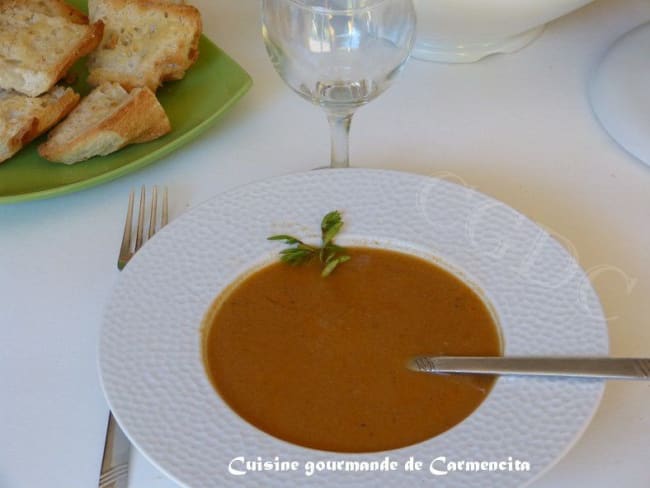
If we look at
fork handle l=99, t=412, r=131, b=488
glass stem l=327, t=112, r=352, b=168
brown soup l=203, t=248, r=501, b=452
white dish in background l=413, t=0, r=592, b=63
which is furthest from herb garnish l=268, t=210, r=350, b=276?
white dish in background l=413, t=0, r=592, b=63

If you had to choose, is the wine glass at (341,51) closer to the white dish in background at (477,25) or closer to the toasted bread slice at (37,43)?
the white dish in background at (477,25)

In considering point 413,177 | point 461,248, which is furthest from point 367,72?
point 461,248

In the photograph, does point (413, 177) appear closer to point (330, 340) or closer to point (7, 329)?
point (330, 340)

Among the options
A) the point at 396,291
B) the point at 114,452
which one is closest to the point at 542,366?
the point at 396,291

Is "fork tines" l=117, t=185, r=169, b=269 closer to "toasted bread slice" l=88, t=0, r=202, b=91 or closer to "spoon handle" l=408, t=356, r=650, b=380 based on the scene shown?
"toasted bread slice" l=88, t=0, r=202, b=91

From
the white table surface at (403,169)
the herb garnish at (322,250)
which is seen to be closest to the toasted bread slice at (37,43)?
the white table surface at (403,169)
